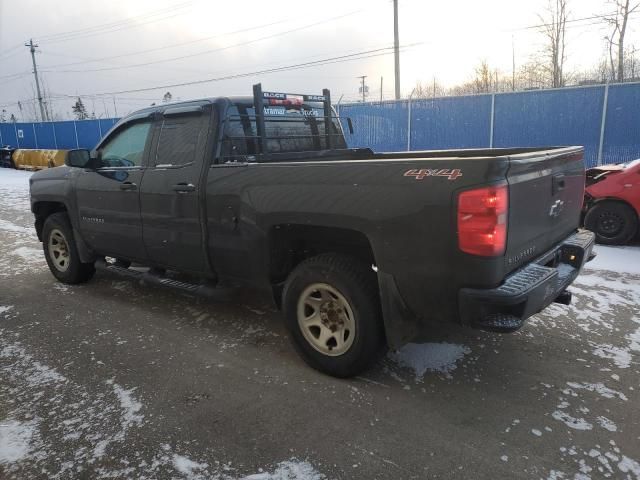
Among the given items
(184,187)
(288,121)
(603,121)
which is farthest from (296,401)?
(603,121)

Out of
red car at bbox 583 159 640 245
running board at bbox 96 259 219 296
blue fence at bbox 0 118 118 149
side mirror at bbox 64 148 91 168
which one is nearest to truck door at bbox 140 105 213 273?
running board at bbox 96 259 219 296

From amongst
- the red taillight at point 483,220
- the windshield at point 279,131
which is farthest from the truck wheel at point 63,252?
the red taillight at point 483,220

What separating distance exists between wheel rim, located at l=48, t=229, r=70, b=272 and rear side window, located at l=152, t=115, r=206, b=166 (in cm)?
212

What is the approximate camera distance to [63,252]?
5.79 meters

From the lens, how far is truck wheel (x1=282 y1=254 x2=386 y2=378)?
123 inches

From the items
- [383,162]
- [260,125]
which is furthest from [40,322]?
[383,162]

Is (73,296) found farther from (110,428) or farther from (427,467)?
(427,467)

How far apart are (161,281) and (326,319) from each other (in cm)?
185

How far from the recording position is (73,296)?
17.6ft

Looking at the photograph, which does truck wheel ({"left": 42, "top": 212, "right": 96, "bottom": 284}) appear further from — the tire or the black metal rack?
the tire

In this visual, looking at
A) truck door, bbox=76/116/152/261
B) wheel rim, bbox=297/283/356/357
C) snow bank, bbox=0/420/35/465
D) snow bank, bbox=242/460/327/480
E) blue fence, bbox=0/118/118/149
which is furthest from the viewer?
blue fence, bbox=0/118/118/149

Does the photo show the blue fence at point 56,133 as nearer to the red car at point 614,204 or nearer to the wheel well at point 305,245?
the red car at point 614,204

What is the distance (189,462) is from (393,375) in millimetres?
1482

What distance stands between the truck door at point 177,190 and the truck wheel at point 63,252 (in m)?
1.57
